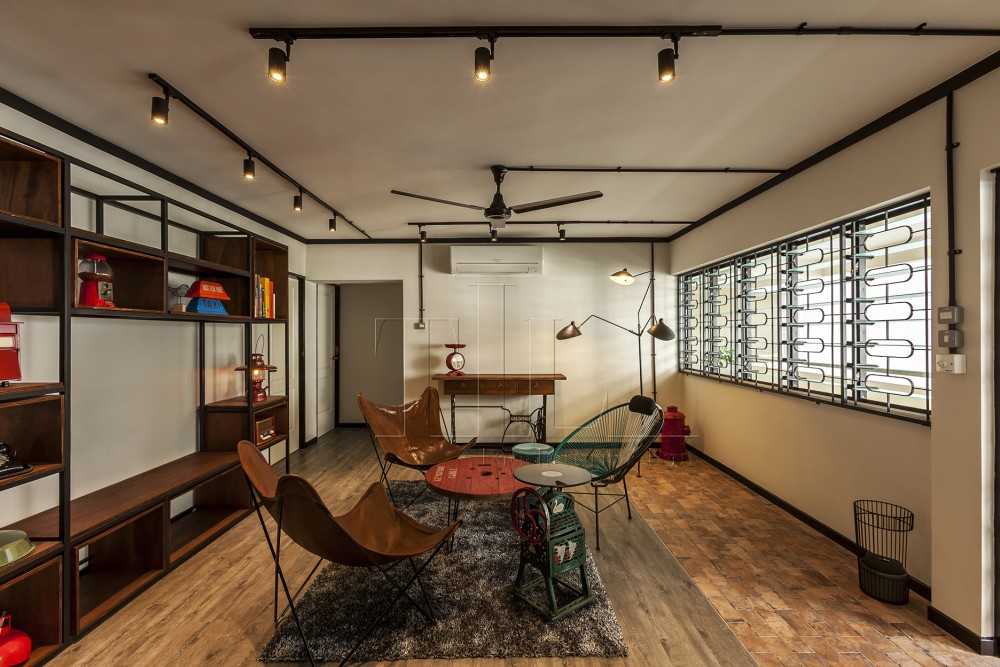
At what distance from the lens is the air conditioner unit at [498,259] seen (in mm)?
5414

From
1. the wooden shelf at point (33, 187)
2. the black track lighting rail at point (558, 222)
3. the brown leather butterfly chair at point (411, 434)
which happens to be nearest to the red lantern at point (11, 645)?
the wooden shelf at point (33, 187)

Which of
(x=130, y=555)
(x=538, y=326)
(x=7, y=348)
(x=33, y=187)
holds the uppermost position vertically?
(x=33, y=187)

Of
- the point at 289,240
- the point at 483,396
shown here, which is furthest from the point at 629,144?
the point at 289,240

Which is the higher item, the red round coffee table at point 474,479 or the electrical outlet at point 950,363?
the electrical outlet at point 950,363

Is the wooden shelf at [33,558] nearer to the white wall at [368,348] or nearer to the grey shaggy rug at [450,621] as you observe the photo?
the grey shaggy rug at [450,621]

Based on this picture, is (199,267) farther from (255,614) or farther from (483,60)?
(483,60)

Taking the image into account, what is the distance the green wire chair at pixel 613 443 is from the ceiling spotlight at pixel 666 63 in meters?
2.29

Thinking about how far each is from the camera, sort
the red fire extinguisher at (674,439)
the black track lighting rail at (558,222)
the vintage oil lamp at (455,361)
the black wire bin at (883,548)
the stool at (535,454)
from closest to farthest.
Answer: the black wire bin at (883,548) → the stool at (535,454) → the black track lighting rail at (558,222) → the red fire extinguisher at (674,439) → the vintage oil lamp at (455,361)

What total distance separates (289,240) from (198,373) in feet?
7.10

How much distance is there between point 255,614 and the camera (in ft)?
7.59

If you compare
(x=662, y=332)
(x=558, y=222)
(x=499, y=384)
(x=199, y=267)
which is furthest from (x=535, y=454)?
(x=199, y=267)

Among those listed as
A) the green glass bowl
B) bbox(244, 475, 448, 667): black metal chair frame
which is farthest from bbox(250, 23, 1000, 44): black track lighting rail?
the green glass bowl

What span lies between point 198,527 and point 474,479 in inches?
82.3

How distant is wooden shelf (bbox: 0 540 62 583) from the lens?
1804 millimetres
